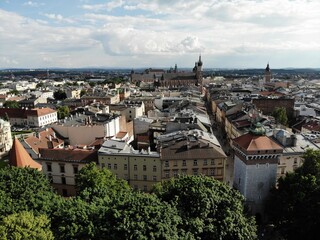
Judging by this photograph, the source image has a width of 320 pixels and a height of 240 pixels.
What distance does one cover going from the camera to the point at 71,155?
162 ft

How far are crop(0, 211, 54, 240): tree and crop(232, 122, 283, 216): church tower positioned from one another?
26375mm

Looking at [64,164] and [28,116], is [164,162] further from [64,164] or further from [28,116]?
[28,116]

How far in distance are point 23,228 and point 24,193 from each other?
799 cm

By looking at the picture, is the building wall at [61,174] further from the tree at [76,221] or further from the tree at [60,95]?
the tree at [60,95]

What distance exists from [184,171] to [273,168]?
14099 mm

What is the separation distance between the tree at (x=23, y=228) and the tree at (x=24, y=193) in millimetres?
2922

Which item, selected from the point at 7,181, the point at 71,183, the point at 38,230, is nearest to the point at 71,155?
the point at 71,183

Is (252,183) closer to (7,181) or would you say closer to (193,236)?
(193,236)

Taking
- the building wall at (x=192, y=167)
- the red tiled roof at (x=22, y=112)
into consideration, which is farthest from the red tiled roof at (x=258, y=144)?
the red tiled roof at (x=22, y=112)

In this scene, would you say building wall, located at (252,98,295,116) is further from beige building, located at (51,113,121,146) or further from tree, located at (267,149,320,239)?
tree, located at (267,149,320,239)

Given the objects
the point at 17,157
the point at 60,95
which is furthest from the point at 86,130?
the point at 60,95

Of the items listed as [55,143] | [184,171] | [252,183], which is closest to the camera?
[252,183]

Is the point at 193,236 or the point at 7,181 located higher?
the point at 7,181

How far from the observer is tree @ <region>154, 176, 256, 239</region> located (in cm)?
2852
